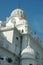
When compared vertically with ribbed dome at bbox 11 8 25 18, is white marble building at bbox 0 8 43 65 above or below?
below

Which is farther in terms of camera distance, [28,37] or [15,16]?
[15,16]

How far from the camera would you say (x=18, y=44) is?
42375 millimetres

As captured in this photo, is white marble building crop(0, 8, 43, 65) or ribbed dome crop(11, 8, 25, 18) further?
ribbed dome crop(11, 8, 25, 18)

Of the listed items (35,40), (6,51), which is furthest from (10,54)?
(35,40)

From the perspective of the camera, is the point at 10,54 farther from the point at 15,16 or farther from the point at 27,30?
the point at 15,16

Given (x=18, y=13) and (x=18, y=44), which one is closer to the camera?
(x=18, y=44)

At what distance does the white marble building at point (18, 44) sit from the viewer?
3633 centimetres

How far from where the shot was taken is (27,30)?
152 feet

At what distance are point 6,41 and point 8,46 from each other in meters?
1.12

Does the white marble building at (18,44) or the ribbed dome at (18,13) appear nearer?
the white marble building at (18,44)

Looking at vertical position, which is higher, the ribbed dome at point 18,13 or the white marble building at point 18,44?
the ribbed dome at point 18,13

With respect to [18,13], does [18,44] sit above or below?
below

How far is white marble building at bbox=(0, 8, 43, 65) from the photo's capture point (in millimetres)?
36325

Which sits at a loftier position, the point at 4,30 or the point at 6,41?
the point at 4,30
